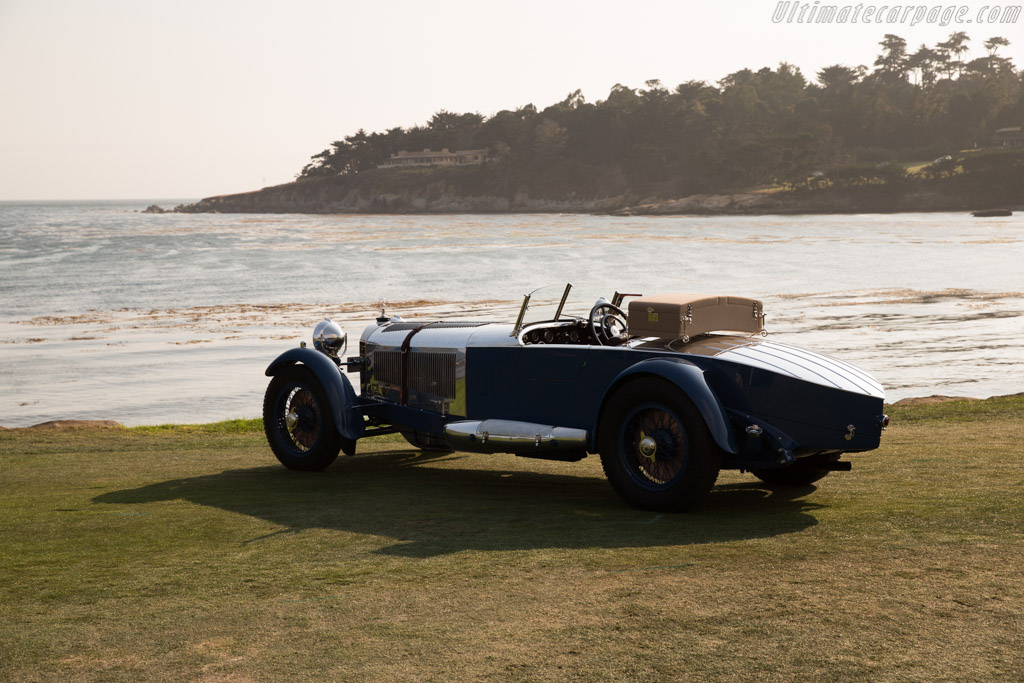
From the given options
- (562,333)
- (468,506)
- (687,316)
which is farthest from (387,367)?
(687,316)

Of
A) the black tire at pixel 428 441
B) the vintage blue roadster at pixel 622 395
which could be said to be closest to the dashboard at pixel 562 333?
the vintage blue roadster at pixel 622 395

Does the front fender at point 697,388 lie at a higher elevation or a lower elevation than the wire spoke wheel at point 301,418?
higher

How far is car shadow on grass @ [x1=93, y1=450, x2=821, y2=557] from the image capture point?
603cm

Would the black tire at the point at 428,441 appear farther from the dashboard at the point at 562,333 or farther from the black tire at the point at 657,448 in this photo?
the black tire at the point at 657,448

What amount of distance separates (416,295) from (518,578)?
36.4m

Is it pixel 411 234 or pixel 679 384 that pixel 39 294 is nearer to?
pixel 679 384

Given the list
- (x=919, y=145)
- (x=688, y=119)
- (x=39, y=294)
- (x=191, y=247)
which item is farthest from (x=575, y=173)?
(x=39, y=294)

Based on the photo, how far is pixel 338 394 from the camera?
8.80m

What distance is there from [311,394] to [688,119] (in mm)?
167043

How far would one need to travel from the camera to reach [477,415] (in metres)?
7.88

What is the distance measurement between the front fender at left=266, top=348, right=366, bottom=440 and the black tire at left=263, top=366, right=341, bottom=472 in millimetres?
93

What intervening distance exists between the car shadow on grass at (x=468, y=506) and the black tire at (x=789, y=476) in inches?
3.4

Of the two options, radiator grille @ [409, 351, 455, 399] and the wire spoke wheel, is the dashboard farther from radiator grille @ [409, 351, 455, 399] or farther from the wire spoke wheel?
the wire spoke wheel

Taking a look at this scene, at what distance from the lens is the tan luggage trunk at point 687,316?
6840 millimetres
